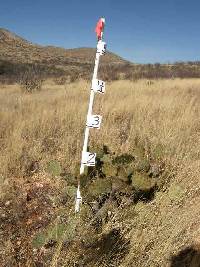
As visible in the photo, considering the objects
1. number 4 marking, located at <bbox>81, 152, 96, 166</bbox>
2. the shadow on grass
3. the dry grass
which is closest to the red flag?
number 4 marking, located at <bbox>81, 152, 96, 166</bbox>

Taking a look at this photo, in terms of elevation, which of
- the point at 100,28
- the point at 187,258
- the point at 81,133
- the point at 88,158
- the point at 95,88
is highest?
the point at 100,28

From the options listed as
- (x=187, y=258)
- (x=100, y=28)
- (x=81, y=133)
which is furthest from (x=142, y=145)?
(x=100, y=28)

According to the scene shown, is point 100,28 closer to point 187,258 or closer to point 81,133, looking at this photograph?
point 187,258

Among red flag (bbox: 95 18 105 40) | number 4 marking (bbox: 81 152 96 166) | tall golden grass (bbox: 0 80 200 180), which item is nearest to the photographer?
red flag (bbox: 95 18 105 40)

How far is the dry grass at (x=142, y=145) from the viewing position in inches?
132

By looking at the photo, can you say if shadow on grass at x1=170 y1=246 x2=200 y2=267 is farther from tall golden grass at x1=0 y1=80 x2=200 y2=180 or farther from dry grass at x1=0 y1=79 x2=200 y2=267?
tall golden grass at x1=0 y1=80 x2=200 y2=180

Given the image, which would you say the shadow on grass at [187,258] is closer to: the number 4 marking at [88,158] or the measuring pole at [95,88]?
the measuring pole at [95,88]

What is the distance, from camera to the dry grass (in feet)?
11.0

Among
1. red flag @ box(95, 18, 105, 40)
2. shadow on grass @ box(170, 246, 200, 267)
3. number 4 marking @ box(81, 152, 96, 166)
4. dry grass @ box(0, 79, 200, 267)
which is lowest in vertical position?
shadow on grass @ box(170, 246, 200, 267)

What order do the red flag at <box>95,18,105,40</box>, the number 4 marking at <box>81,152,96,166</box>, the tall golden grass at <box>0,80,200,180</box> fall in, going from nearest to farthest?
1. the red flag at <box>95,18,105,40</box>
2. the number 4 marking at <box>81,152,96,166</box>
3. the tall golden grass at <box>0,80,200,180</box>

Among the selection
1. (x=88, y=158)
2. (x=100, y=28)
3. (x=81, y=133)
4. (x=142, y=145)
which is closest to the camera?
(x=100, y=28)

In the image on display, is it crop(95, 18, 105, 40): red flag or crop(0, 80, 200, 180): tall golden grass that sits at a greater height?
crop(95, 18, 105, 40): red flag

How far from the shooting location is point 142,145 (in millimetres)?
5207

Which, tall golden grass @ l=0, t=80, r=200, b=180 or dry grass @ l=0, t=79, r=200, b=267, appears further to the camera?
tall golden grass @ l=0, t=80, r=200, b=180
